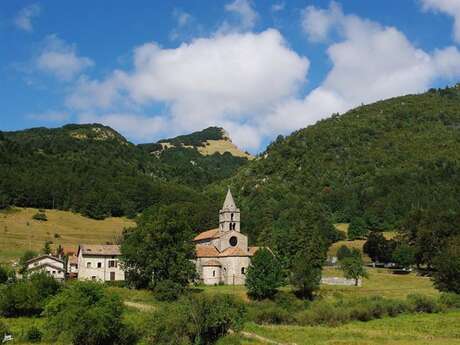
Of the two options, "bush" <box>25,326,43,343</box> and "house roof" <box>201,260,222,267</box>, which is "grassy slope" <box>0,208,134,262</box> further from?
"bush" <box>25,326,43,343</box>

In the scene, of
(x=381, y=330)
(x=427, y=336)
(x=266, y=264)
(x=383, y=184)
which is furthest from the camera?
(x=383, y=184)

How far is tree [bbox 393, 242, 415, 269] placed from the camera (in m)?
105

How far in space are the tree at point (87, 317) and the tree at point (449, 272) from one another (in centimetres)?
5047

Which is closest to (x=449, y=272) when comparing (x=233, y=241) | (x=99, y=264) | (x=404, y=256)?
(x=404, y=256)

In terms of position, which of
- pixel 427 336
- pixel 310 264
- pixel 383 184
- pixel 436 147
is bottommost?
pixel 427 336

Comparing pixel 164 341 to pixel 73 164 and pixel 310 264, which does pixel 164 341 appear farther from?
pixel 73 164

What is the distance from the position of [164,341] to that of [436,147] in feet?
551

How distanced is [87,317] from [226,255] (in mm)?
40381

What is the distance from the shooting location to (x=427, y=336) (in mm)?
57344

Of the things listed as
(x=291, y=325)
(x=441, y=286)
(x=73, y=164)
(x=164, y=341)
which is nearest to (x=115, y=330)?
(x=164, y=341)

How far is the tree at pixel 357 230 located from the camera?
142 metres

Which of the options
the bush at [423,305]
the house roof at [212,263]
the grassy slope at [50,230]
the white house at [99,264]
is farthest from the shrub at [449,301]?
the grassy slope at [50,230]

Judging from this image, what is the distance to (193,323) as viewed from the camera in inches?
2025

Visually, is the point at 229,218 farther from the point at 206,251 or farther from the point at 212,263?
the point at 212,263
